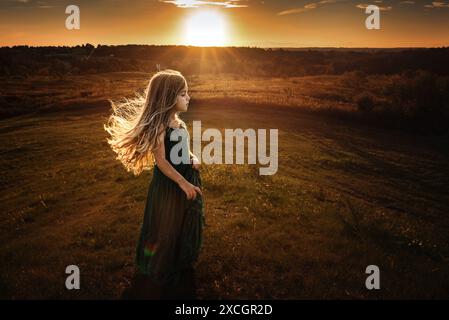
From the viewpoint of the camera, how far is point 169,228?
18.5 ft

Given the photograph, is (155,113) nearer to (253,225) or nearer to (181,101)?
(181,101)

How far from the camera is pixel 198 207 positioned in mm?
5781

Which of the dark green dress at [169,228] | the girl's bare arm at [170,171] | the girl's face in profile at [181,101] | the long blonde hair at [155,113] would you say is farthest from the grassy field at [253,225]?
the girl's face in profile at [181,101]

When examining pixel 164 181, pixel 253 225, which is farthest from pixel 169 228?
pixel 253 225

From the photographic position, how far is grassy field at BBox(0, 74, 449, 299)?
248 inches

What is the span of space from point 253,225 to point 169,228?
3459mm

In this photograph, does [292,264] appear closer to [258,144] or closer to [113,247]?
[113,247]

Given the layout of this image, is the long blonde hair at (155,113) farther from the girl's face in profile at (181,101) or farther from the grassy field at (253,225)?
the grassy field at (253,225)

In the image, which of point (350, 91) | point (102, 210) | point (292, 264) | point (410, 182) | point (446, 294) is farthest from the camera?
point (350, 91)

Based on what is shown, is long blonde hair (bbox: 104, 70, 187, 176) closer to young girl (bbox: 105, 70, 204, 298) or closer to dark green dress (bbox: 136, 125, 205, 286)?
young girl (bbox: 105, 70, 204, 298)

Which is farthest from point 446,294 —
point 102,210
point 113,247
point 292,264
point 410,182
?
point 410,182

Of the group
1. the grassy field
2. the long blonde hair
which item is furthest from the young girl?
the grassy field

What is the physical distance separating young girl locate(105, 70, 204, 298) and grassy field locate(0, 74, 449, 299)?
2.37 ft
